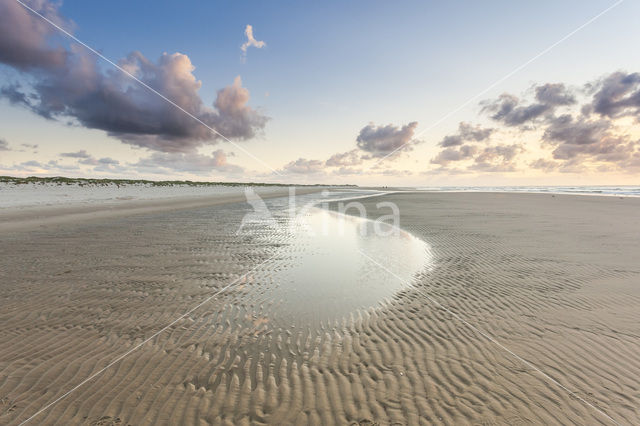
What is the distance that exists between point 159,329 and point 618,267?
1432 centimetres

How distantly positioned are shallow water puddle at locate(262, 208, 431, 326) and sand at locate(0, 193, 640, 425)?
1.41ft

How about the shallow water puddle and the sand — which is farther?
the shallow water puddle

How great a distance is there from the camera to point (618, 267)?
940 centimetres

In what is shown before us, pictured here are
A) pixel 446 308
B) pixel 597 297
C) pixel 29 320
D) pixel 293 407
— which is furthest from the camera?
pixel 597 297

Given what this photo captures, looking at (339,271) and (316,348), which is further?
(339,271)

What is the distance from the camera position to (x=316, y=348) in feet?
16.3

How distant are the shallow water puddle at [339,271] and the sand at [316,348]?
1.41 ft

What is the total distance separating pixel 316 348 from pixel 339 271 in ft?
15.3

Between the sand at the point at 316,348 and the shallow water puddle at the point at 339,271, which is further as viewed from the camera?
the shallow water puddle at the point at 339,271

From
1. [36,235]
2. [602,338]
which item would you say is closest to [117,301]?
[602,338]

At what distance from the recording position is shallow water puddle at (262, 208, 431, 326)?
6778 mm

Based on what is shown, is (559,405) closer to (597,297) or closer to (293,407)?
(293,407)

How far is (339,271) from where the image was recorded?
9570 millimetres

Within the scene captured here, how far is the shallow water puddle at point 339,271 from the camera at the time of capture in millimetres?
6778
